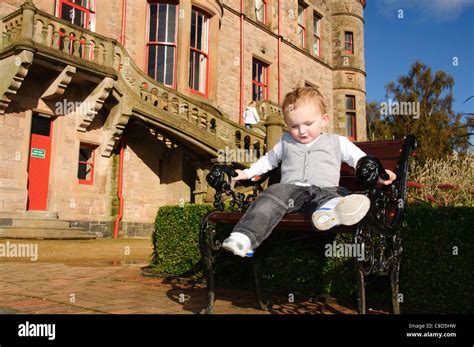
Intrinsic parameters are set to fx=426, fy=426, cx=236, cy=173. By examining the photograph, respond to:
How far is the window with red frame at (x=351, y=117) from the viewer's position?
74.1ft

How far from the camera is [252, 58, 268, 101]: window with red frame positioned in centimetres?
1747

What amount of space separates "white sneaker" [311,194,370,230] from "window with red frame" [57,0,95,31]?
11.2 m

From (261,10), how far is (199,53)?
552cm

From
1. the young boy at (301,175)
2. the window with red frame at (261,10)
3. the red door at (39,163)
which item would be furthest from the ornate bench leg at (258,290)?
the window with red frame at (261,10)

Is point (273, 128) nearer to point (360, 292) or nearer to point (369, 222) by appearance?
point (369, 222)

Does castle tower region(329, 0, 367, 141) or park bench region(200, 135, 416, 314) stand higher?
castle tower region(329, 0, 367, 141)

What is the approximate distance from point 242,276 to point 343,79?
19875mm

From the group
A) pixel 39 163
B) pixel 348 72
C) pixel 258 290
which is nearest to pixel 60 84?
pixel 39 163

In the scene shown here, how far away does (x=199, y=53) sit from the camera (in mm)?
14141

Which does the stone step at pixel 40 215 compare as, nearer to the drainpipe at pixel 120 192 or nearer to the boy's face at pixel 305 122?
the drainpipe at pixel 120 192

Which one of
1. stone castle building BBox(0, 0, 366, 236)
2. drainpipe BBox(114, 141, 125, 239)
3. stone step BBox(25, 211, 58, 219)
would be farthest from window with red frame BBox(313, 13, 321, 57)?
stone step BBox(25, 211, 58, 219)

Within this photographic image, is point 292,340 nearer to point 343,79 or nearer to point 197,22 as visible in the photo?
point 197,22

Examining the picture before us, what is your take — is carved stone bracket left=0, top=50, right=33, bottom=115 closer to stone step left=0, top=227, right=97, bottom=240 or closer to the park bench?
stone step left=0, top=227, right=97, bottom=240

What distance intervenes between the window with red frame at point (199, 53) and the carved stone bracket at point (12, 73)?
17.4 ft
